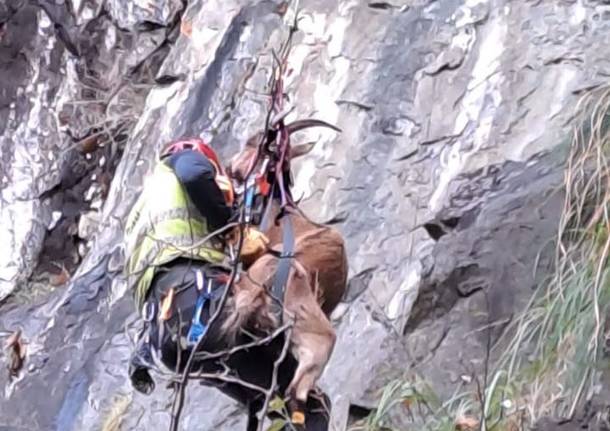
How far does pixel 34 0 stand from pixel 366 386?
213 inches

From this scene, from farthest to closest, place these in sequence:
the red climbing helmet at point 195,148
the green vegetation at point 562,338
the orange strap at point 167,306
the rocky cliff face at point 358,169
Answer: the rocky cliff face at point 358,169, the green vegetation at point 562,338, the red climbing helmet at point 195,148, the orange strap at point 167,306

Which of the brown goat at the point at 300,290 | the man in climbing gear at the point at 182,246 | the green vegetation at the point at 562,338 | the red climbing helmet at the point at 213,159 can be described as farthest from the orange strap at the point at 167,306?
the green vegetation at the point at 562,338

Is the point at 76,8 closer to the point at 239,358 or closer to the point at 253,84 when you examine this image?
the point at 253,84

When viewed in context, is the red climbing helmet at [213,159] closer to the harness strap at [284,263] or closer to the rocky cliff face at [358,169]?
the harness strap at [284,263]

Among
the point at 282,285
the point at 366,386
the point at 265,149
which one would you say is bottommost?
the point at 366,386

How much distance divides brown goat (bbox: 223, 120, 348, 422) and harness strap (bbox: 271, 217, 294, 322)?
0.05ft

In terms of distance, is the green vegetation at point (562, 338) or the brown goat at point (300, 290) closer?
the brown goat at point (300, 290)

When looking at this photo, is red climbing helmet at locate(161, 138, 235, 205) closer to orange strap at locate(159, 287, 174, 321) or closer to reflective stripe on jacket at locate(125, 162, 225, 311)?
reflective stripe on jacket at locate(125, 162, 225, 311)

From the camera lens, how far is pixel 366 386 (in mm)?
5812

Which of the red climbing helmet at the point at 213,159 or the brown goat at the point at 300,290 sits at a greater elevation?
the red climbing helmet at the point at 213,159

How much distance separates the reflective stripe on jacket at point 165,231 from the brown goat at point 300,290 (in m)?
0.18

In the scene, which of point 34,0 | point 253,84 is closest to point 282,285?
point 253,84

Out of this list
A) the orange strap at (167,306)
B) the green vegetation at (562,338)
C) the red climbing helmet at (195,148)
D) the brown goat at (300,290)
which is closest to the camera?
the brown goat at (300,290)

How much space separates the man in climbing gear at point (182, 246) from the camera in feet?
14.3
